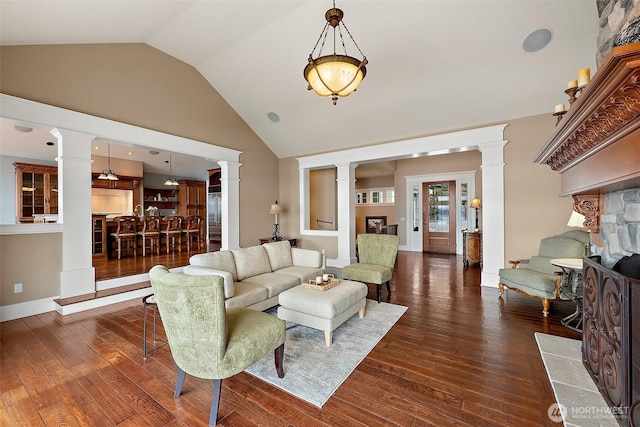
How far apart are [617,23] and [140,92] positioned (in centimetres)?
582

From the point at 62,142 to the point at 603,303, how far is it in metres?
6.13

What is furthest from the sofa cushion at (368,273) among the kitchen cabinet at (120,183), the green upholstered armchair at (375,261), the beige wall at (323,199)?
the kitchen cabinet at (120,183)

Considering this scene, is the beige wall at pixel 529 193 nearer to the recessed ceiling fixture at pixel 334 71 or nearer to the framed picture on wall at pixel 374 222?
the recessed ceiling fixture at pixel 334 71

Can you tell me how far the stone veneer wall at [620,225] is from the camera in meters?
1.75

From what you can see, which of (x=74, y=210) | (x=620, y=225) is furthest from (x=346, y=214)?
(x=74, y=210)

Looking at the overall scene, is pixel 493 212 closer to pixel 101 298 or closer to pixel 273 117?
pixel 273 117

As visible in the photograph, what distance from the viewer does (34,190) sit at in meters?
7.47

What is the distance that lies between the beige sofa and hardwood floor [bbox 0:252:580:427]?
0.88m

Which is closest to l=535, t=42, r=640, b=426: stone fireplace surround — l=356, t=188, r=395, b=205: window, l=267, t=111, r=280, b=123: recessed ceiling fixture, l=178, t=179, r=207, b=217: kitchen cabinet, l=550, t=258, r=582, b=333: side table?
l=550, t=258, r=582, b=333: side table

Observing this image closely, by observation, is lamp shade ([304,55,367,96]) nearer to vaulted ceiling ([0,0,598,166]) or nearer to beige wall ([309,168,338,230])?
vaulted ceiling ([0,0,598,166])

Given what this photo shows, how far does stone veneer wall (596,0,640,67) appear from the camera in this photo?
143 cm

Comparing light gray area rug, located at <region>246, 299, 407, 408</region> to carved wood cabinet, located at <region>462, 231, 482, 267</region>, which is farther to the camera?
carved wood cabinet, located at <region>462, 231, 482, 267</region>

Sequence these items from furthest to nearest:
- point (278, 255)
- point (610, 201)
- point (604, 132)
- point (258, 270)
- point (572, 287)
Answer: point (278, 255)
point (258, 270)
point (572, 287)
point (610, 201)
point (604, 132)

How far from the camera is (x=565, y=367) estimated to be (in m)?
2.24
